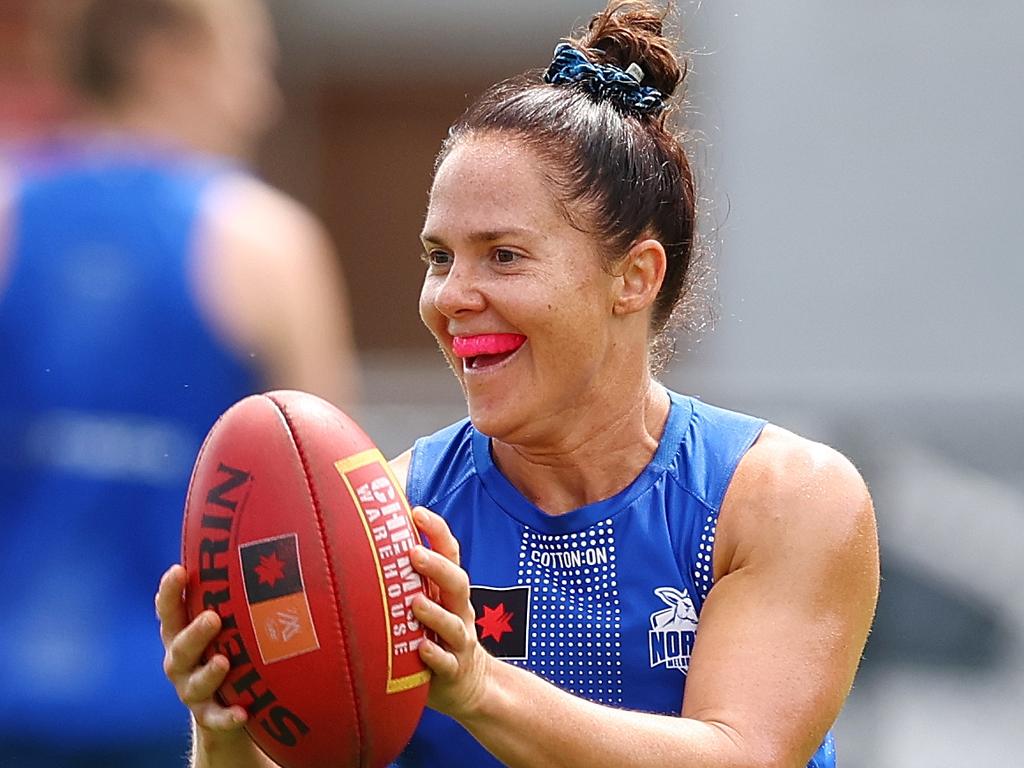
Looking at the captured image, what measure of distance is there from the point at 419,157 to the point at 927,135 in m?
3.56

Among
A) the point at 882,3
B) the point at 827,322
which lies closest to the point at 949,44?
the point at 882,3

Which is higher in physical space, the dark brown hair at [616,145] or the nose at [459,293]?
the dark brown hair at [616,145]

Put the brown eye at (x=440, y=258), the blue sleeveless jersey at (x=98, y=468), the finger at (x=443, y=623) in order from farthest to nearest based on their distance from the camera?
1. the blue sleeveless jersey at (x=98, y=468)
2. the brown eye at (x=440, y=258)
3. the finger at (x=443, y=623)

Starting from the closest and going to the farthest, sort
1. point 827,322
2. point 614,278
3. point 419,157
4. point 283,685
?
1. point 283,685
2. point 614,278
3. point 827,322
4. point 419,157

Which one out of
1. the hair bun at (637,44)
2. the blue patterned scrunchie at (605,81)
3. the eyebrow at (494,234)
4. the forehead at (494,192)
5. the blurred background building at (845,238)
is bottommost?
the blurred background building at (845,238)

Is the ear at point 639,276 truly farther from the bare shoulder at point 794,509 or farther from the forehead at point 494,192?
the bare shoulder at point 794,509

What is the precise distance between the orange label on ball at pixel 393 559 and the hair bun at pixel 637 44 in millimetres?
979

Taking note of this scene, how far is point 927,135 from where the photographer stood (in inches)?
398

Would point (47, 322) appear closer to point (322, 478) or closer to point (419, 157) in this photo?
point (322, 478)

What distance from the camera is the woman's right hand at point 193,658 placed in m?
2.33

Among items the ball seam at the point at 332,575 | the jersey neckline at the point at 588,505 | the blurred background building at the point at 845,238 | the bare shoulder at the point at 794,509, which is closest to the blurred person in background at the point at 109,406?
the jersey neckline at the point at 588,505

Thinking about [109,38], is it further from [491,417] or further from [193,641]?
[193,641]

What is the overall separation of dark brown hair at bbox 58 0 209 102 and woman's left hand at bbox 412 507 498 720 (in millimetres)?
1239

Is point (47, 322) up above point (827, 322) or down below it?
above
